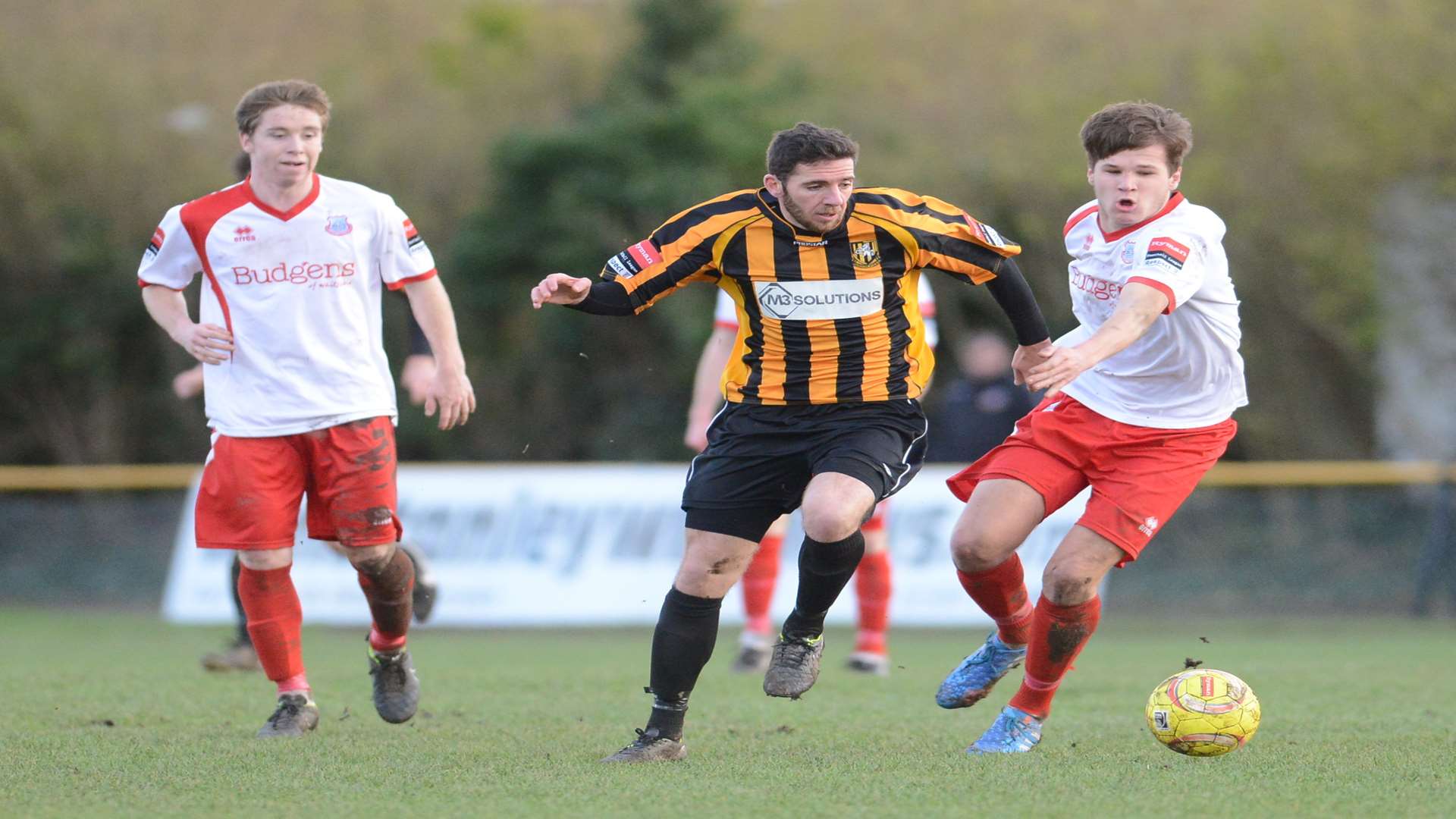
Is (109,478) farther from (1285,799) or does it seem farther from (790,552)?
→ (1285,799)

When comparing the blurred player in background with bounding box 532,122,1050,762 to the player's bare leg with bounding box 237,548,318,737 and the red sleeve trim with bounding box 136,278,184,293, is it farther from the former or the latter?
the red sleeve trim with bounding box 136,278,184,293

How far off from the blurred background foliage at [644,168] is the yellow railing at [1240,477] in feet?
10.8

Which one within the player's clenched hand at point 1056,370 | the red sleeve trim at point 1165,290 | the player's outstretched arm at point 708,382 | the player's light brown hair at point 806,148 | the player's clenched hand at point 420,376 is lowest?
the player's outstretched arm at point 708,382

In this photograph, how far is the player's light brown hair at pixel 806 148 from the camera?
4.96m

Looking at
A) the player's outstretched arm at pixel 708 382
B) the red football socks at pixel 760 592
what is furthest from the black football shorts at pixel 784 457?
the red football socks at pixel 760 592

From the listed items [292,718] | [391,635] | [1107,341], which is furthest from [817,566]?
[292,718]

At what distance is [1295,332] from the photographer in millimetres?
16438

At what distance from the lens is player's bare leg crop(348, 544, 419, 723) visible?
5.75m

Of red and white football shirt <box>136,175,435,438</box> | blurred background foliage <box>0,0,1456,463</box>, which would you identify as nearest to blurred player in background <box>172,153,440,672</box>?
red and white football shirt <box>136,175,435,438</box>

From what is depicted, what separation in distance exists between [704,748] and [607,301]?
57.3 inches

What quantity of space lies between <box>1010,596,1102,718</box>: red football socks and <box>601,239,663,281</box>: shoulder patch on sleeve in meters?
1.58

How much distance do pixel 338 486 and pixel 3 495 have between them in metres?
9.84

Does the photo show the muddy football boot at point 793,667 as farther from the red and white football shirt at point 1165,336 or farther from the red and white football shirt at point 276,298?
the red and white football shirt at point 276,298

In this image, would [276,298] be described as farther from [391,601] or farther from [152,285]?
[391,601]
